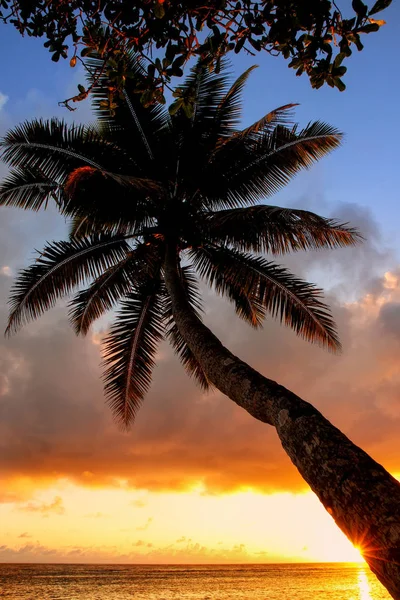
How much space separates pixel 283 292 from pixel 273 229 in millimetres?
1581

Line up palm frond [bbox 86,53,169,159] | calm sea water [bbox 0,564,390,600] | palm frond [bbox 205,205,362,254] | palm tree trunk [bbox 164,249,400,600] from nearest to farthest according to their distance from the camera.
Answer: palm tree trunk [bbox 164,249,400,600] < palm frond [bbox 205,205,362,254] < palm frond [bbox 86,53,169,159] < calm sea water [bbox 0,564,390,600]

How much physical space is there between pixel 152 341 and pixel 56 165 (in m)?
4.46

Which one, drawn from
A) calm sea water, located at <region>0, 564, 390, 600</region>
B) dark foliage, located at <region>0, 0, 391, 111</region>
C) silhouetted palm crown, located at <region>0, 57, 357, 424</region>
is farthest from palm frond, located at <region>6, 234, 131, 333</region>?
calm sea water, located at <region>0, 564, 390, 600</region>

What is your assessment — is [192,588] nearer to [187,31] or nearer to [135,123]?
[135,123]

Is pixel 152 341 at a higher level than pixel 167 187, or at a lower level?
lower

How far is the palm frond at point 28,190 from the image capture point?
10578 mm

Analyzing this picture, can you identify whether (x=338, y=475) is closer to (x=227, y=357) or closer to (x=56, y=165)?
(x=227, y=357)

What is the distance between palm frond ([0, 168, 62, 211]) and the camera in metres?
10.6

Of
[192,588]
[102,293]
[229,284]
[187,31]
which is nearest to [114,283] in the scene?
[102,293]

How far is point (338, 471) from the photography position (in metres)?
3.40

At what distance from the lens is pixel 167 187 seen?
10.9m

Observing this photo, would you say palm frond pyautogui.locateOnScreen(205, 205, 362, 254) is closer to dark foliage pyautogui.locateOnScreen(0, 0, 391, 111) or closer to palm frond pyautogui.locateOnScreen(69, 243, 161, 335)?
palm frond pyautogui.locateOnScreen(69, 243, 161, 335)

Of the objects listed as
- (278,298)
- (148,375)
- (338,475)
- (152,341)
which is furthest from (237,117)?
(338,475)

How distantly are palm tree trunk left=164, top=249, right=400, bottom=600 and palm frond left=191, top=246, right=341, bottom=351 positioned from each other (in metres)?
5.14
